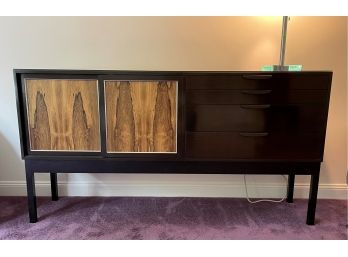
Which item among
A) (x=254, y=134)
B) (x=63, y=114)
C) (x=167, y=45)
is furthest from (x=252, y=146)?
(x=63, y=114)

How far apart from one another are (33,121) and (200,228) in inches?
49.3

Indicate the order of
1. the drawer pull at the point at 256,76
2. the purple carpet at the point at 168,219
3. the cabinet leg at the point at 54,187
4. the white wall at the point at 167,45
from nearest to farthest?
the drawer pull at the point at 256,76, the purple carpet at the point at 168,219, the white wall at the point at 167,45, the cabinet leg at the point at 54,187

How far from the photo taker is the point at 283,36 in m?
1.90

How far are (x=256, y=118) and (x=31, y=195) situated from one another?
60.2 inches

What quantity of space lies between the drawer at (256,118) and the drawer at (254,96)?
0.03m

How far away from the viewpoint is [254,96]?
164 centimetres

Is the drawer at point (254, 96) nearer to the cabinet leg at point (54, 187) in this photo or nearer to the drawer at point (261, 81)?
the drawer at point (261, 81)

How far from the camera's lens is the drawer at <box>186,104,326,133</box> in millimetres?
1656

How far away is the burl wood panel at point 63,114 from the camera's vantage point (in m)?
1.65

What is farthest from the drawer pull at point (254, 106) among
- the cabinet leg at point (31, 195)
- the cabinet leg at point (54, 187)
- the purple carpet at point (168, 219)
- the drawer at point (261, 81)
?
the cabinet leg at point (54, 187)

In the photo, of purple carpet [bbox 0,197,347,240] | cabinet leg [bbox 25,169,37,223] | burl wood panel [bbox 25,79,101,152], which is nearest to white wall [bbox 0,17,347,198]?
burl wood panel [bbox 25,79,101,152]

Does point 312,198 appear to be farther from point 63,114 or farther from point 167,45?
point 63,114
